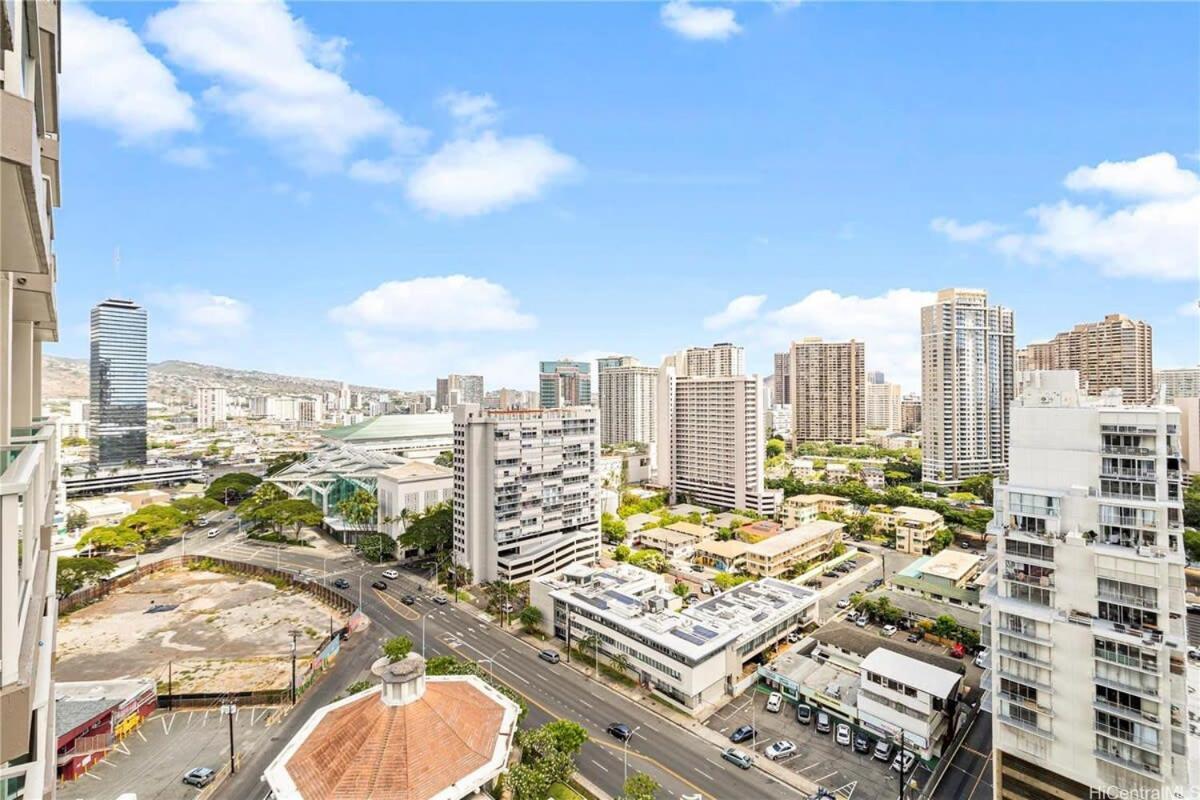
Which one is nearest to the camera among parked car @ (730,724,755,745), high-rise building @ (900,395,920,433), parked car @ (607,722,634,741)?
parked car @ (730,724,755,745)

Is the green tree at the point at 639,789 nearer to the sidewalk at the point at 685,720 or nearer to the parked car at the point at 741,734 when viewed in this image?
the sidewalk at the point at 685,720

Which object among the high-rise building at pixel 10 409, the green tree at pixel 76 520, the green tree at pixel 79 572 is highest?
the high-rise building at pixel 10 409

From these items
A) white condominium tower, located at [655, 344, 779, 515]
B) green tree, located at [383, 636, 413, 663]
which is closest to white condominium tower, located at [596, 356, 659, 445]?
white condominium tower, located at [655, 344, 779, 515]

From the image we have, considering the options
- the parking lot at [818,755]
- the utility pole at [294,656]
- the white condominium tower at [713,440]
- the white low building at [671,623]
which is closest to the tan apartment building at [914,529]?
the white condominium tower at [713,440]

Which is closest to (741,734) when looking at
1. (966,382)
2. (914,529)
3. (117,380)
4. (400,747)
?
(400,747)

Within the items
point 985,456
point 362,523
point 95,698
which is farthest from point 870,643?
point 985,456

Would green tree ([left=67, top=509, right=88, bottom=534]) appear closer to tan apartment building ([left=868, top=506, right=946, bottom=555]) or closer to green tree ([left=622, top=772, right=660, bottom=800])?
green tree ([left=622, top=772, right=660, bottom=800])
